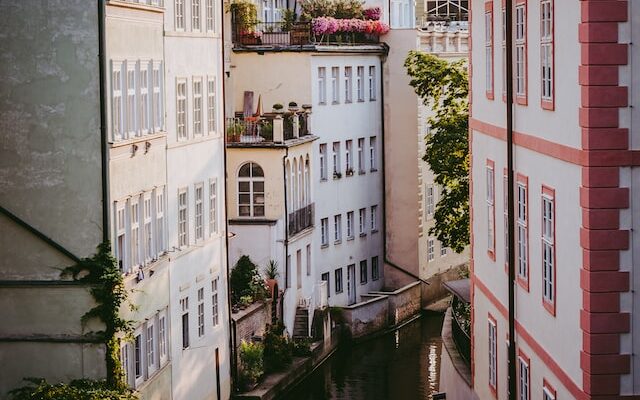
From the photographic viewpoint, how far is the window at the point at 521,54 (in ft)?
78.4

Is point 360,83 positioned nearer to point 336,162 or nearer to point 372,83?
point 372,83

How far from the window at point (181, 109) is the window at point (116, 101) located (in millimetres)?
5928

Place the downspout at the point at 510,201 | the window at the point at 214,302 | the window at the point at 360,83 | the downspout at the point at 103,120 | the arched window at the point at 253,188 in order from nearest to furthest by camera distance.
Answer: the downspout at the point at 510,201, the downspout at the point at 103,120, the window at the point at 214,302, the arched window at the point at 253,188, the window at the point at 360,83

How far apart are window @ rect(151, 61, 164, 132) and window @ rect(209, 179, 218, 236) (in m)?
5.40

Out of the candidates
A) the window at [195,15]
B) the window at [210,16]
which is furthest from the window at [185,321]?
the window at [210,16]

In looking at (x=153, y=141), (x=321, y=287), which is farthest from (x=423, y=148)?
(x=153, y=141)

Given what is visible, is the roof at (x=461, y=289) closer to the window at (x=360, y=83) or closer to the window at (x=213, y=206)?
the window at (x=213, y=206)

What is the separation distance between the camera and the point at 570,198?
20.6 meters

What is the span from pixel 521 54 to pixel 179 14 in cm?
1377

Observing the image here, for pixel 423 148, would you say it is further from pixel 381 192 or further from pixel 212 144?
pixel 212 144

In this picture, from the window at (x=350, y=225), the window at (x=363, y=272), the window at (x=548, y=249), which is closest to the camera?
the window at (x=548, y=249)

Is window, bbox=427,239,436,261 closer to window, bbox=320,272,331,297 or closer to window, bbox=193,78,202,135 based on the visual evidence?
window, bbox=320,272,331,297

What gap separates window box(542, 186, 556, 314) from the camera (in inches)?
858

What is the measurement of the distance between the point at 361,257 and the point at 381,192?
2955 mm
